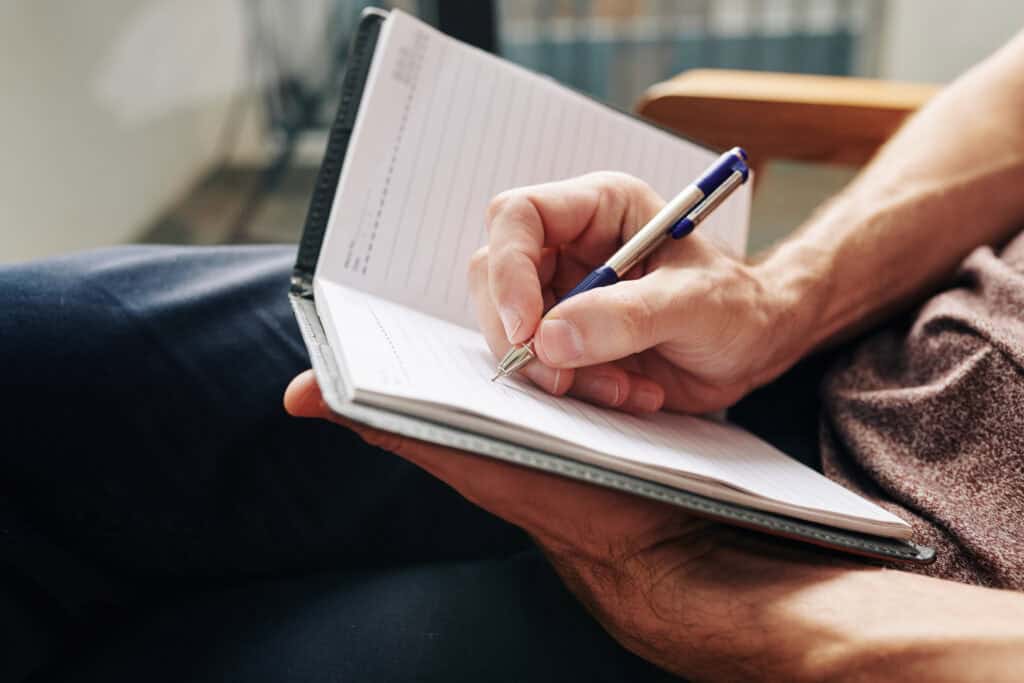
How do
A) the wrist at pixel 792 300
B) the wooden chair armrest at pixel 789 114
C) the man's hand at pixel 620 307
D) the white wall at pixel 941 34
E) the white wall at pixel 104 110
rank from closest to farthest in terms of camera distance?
1. the man's hand at pixel 620 307
2. the wrist at pixel 792 300
3. the wooden chair armrest at pixel 789 114
4. the white wall at pixel 104 110
5. the white wall at pixel 941 34

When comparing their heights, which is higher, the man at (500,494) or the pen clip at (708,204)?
the pen clip at (708,204)

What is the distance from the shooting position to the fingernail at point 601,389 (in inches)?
19.4

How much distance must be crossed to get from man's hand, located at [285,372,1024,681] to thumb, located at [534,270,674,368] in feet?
0.23

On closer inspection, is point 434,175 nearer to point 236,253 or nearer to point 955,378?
point 236,253

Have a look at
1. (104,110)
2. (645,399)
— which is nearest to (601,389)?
(645,399)

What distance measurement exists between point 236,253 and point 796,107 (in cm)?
56

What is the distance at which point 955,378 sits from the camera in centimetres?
51

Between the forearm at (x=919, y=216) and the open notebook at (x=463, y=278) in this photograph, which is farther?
the forearm at (x=919, y=216)

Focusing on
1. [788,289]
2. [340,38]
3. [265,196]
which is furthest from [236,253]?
[340,38]

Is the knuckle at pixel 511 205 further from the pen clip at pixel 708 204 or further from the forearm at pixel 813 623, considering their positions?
the forearm at pixel 813 623

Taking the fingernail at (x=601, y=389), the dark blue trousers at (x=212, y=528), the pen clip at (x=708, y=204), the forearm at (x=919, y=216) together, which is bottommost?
the dark blue trousers at (x=212, y=528)

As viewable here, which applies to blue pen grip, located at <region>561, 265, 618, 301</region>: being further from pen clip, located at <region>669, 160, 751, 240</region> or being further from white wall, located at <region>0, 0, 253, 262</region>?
white wall, located at <region>0, 0, 253, 262</region>

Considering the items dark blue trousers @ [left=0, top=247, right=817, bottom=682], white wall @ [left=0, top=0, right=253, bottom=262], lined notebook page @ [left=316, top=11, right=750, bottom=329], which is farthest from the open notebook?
white wall @ [left=0, top=0, right=253, bottom=262]

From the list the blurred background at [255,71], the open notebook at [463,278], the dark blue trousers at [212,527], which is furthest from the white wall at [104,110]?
the open notebook at [463,278]
